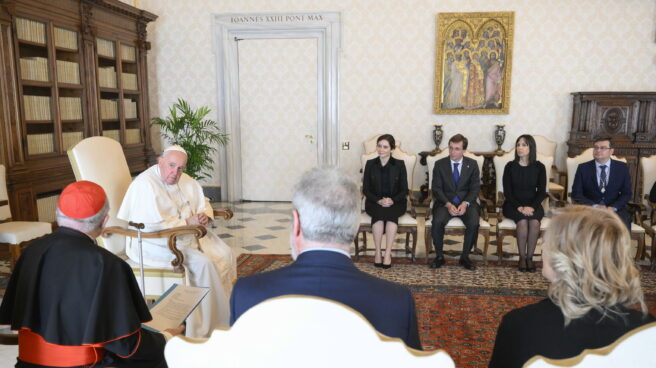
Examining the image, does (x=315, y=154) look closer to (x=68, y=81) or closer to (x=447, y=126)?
(x=447, y=126)

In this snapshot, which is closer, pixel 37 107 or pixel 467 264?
pixel 467 264

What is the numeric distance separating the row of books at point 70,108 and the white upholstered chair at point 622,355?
619 cm

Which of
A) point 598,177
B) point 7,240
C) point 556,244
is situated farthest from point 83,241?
point 598,177

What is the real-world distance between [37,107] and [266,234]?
3035 millimetres

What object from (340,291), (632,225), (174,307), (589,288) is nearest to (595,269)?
(589,288)

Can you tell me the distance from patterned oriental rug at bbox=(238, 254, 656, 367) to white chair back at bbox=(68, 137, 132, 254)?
1.51m

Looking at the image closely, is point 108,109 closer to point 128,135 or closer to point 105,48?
point 128,135

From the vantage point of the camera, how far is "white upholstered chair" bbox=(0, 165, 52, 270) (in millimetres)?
4582

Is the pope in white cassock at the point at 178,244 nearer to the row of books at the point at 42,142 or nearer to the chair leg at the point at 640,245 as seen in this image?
the row of books at the point at 42,142

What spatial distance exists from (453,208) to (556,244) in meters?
3.62

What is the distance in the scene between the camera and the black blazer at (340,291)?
1.35 metres

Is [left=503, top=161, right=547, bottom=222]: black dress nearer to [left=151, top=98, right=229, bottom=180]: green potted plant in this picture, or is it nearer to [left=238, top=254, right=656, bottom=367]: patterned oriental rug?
[left=238, top=254, right=656, bottom=367]: patterned oriental rug

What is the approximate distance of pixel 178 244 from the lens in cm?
358

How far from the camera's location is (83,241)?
6.39 feet
